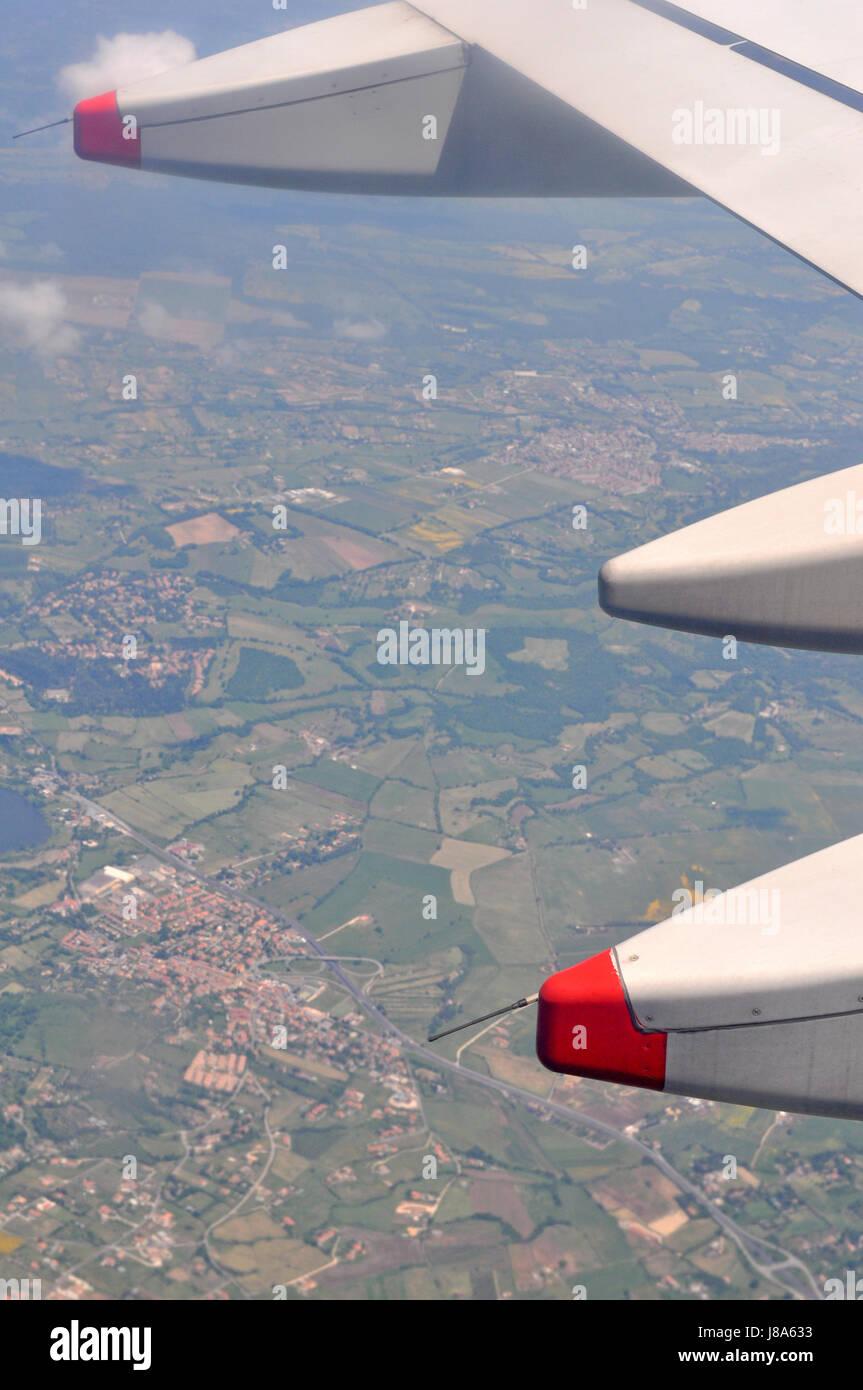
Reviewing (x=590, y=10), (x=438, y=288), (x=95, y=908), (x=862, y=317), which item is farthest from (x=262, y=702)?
(x=862, y=317)
